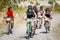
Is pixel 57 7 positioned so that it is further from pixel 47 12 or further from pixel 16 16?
pixel 16 16

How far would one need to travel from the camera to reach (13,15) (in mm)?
7027

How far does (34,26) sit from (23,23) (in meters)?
0.31

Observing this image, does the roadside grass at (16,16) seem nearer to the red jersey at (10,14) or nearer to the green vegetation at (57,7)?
the red jersey at (10,14)

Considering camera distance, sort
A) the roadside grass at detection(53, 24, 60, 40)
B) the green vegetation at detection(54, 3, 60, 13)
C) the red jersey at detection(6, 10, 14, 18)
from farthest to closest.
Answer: the green vegetation at detection(54, 3, 60, 13) → the red jersey at detection(6, 10, 14, 18) → the roadside grass at detection(53, 24, 60, 40)

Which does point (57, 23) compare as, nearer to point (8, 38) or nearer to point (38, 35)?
point (38, 35)

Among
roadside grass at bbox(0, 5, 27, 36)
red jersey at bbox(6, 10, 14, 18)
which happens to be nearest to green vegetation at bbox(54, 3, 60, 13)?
roadside grass at bbox(0, 5, 27, 36)

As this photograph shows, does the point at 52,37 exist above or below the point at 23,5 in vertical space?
below

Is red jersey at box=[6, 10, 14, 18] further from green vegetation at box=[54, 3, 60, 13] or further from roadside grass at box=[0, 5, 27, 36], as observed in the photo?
green vegetation at box=[54, 3, 60, 13]

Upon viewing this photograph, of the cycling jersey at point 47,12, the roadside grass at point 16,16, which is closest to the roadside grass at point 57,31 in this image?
the cycling jersey at point 47,12

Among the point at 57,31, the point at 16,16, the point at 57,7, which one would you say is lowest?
the point at 57,31

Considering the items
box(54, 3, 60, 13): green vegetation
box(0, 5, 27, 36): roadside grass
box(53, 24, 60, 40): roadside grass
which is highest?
box(54, 3, 60, 13): green vegetation

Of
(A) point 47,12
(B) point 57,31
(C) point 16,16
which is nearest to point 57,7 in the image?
(A) point 47,12

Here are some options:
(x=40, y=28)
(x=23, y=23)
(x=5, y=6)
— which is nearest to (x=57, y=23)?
(x=40, y=28)

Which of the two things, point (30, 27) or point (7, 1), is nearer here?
point (30, 27)
